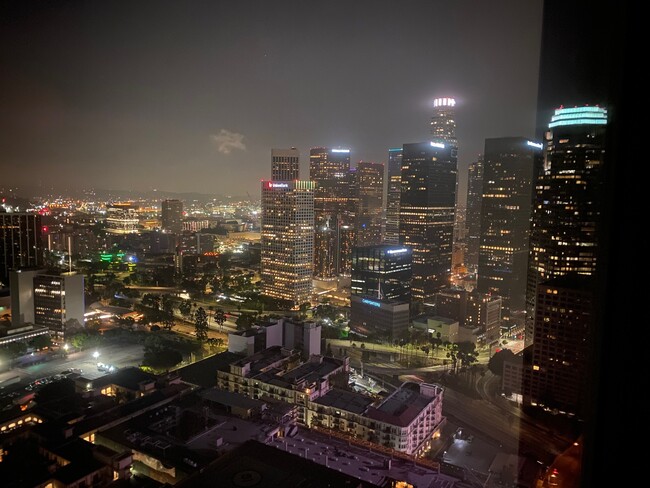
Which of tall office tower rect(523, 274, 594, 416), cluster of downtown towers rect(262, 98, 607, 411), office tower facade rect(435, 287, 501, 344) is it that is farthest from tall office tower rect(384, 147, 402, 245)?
tall office tower rect(523, 274, 594, 416)

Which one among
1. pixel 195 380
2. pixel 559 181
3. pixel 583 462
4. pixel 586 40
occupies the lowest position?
pixel 195 380

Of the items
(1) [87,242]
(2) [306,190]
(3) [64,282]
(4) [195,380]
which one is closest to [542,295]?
(4) [195,380]

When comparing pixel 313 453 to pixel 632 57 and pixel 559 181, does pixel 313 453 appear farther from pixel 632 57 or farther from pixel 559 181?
pixel 632 57

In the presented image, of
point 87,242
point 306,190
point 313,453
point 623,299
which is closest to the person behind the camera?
point 623,299

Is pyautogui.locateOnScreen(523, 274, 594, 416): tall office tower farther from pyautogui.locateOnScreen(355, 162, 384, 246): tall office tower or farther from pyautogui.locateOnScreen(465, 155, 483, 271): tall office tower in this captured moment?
pyautogui.locateOnScreen(355, 162, 384, 246): tall office tower

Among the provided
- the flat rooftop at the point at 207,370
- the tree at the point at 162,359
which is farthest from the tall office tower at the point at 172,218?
the flat rooftop at the point at 207,370

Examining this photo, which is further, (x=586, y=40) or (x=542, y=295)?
(x=542, y=295)

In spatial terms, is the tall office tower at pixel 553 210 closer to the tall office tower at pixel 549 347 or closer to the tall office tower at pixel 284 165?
the tall office tower at pixel 549 347
